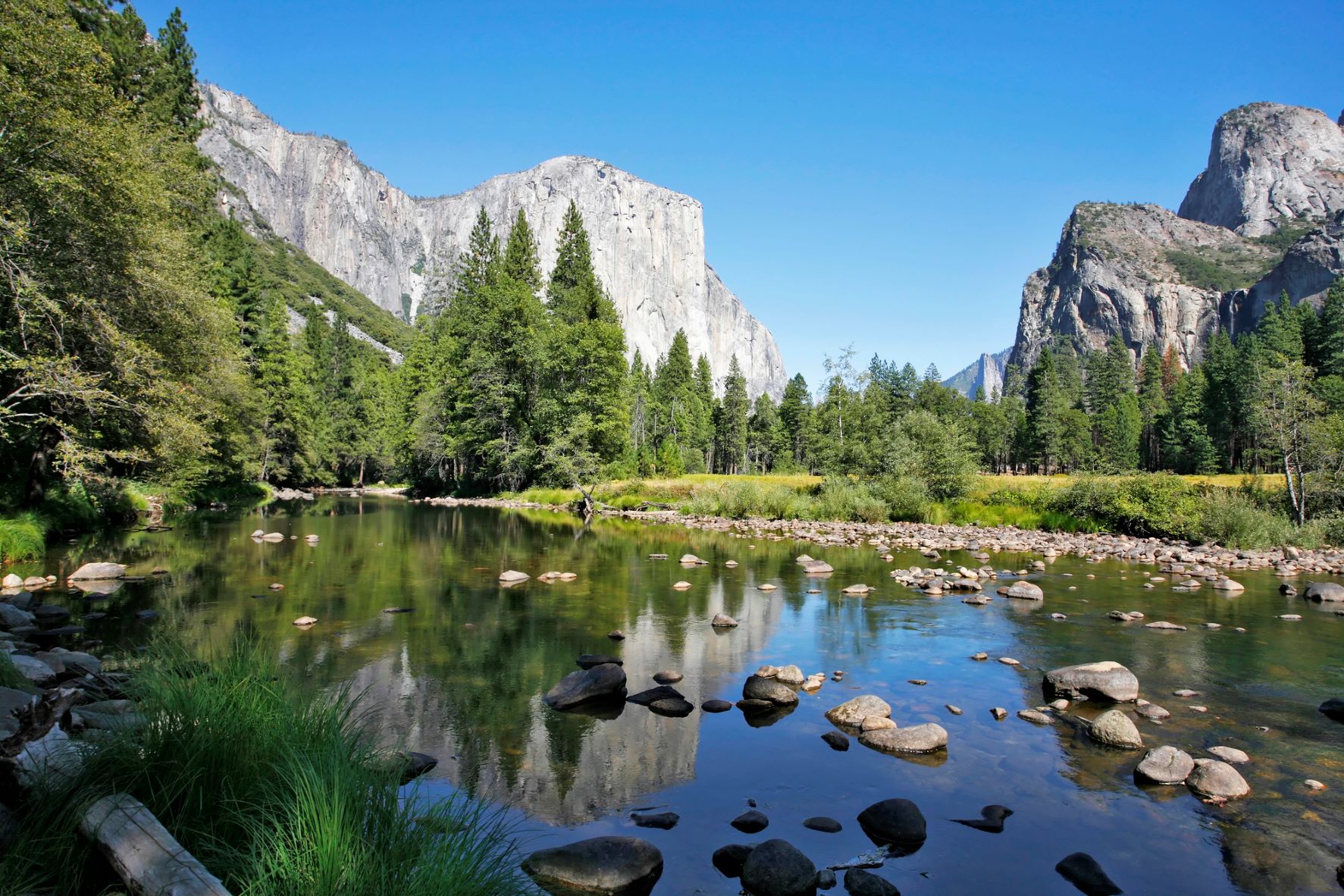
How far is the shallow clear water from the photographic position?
6.54 metres

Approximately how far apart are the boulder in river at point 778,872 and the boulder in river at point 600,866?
2.66ft

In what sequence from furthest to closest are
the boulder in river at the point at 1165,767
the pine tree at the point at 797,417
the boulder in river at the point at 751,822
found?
1. the pine tree at the point at 797,417
2. the boulder in river at the point at 1165,767
3. the boulder in river at the point at 751,822

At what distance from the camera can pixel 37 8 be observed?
16.9m

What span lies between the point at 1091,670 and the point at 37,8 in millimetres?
27276

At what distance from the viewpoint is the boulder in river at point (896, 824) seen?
653 cm

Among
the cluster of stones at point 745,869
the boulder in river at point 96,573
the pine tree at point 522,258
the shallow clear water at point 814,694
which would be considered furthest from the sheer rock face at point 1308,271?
the boulder in river at point 96,573

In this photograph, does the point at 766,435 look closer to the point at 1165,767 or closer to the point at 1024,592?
the point at 1024,592

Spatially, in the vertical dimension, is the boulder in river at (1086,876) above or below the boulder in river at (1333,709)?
below

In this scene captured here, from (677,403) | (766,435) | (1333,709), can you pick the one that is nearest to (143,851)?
(1333,709)

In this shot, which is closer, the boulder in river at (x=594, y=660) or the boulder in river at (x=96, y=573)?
the boulder in river at (x=594, y=660)

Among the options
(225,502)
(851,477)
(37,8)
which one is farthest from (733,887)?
(225,502)

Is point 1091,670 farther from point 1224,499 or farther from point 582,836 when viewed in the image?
point 1224,499

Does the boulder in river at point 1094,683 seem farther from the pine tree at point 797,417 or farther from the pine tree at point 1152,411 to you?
the pine tree at point 1152,411

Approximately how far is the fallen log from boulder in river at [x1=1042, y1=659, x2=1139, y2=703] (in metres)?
11.1
